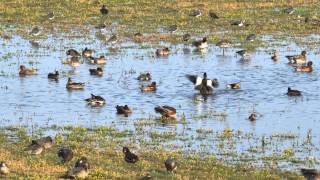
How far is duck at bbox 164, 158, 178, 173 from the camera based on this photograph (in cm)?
2091

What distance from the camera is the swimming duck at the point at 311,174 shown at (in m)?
20.1

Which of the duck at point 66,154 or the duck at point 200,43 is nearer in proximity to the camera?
the duck at point 66,154

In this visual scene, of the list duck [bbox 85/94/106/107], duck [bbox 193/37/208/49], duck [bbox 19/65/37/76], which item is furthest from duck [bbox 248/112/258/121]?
duck [bbox 193/37/208/49]

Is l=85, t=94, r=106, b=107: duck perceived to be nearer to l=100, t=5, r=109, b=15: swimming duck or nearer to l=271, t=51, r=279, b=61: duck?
l=271, t=51, r=279, b=61: duck

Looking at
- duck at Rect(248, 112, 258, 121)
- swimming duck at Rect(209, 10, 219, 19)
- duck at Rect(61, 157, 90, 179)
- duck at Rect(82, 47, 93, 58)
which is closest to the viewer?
duck at Rect(61, 157, 90, 179)

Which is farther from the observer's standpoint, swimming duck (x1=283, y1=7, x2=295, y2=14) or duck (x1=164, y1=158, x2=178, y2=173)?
swimming duck (x1=283, y1=7, x2=295, y2=14)

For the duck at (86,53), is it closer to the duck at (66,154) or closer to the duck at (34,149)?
the duck at (34,149)

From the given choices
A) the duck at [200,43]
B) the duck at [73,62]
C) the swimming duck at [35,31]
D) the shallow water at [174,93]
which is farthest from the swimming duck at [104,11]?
the duck at [73,62]

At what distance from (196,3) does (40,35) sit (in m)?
14.9

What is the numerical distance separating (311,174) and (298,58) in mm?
21499

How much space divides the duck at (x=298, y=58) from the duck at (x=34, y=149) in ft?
69.6

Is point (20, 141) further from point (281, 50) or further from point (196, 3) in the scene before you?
point (196, 3)

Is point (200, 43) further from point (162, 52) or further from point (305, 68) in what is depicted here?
point (305, 68)

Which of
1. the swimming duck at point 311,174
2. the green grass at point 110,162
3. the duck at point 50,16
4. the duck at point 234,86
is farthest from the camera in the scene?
the duck at point 50,16
